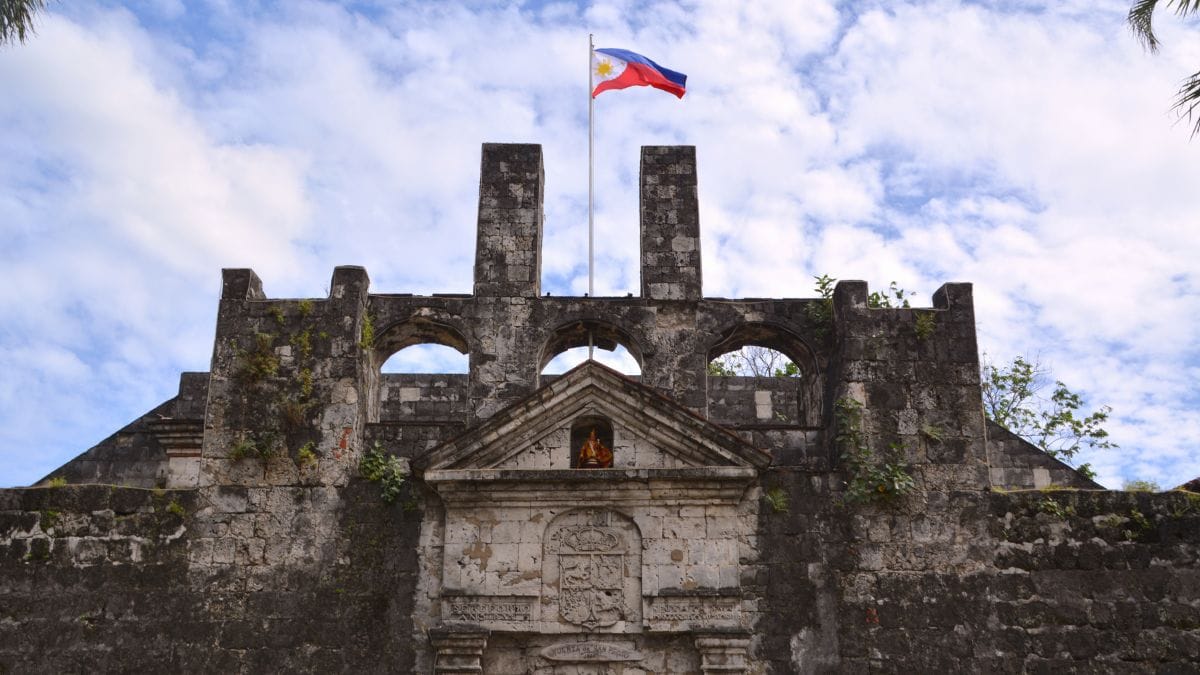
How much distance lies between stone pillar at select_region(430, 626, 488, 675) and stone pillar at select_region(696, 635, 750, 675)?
2333 millimetres

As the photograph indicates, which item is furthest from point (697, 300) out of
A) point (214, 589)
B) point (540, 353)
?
point (214, 589)

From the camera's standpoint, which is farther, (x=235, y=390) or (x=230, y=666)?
(x=235, y=390)

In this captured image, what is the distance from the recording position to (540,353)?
45.3ft

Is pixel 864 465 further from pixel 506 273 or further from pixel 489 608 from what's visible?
pixel 506 273

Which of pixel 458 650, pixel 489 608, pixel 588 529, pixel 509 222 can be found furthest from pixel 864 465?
pixel 509 222

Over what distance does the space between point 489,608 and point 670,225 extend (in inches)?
203

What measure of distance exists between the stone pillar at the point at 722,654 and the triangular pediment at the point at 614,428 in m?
1.86

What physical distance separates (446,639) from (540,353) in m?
3.51

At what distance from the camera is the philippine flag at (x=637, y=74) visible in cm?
1592

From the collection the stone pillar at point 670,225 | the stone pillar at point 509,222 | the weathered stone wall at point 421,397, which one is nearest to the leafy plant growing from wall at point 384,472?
the stone pillar at point 509,222

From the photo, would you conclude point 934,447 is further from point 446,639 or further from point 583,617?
point 446,639

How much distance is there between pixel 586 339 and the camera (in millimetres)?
14344

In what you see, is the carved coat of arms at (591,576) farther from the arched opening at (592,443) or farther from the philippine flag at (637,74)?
the philippine flag at (637,74)

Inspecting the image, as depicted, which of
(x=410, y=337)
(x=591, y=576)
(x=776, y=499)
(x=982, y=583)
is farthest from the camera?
(x=410, y=337)
